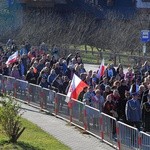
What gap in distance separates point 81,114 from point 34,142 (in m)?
3.07

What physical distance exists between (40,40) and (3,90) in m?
26.2

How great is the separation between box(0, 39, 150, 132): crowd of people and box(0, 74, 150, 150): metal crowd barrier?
16.4 inches

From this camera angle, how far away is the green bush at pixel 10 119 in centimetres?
1912

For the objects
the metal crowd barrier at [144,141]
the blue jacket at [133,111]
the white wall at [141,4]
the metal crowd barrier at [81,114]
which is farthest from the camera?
the white wall at [141,4]

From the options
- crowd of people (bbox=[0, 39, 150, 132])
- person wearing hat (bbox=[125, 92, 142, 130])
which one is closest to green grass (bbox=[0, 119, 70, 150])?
crowd of people (bbox=[0, 39, 150, 132])

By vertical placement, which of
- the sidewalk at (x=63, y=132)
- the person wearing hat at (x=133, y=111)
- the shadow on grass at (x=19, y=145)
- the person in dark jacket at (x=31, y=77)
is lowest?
the sidewalk at (x=63, y=132)

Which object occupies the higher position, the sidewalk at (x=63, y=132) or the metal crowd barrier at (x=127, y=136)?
the metal crowd barrier at (x=127, y=136)

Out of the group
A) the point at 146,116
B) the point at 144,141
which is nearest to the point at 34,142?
the point at 146,116

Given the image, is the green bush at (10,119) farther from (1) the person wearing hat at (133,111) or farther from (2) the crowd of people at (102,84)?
(1) the person wearing hat at (133,111)

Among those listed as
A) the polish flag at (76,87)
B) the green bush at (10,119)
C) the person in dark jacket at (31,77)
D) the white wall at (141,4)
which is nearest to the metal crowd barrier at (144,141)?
the green bush at (10,119)

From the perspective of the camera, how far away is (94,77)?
87.7 feet

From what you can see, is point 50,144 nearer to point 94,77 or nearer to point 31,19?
point 94,77

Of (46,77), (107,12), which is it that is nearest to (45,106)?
(46,77)

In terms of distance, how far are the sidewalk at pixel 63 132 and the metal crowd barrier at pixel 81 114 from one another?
0.80ft
